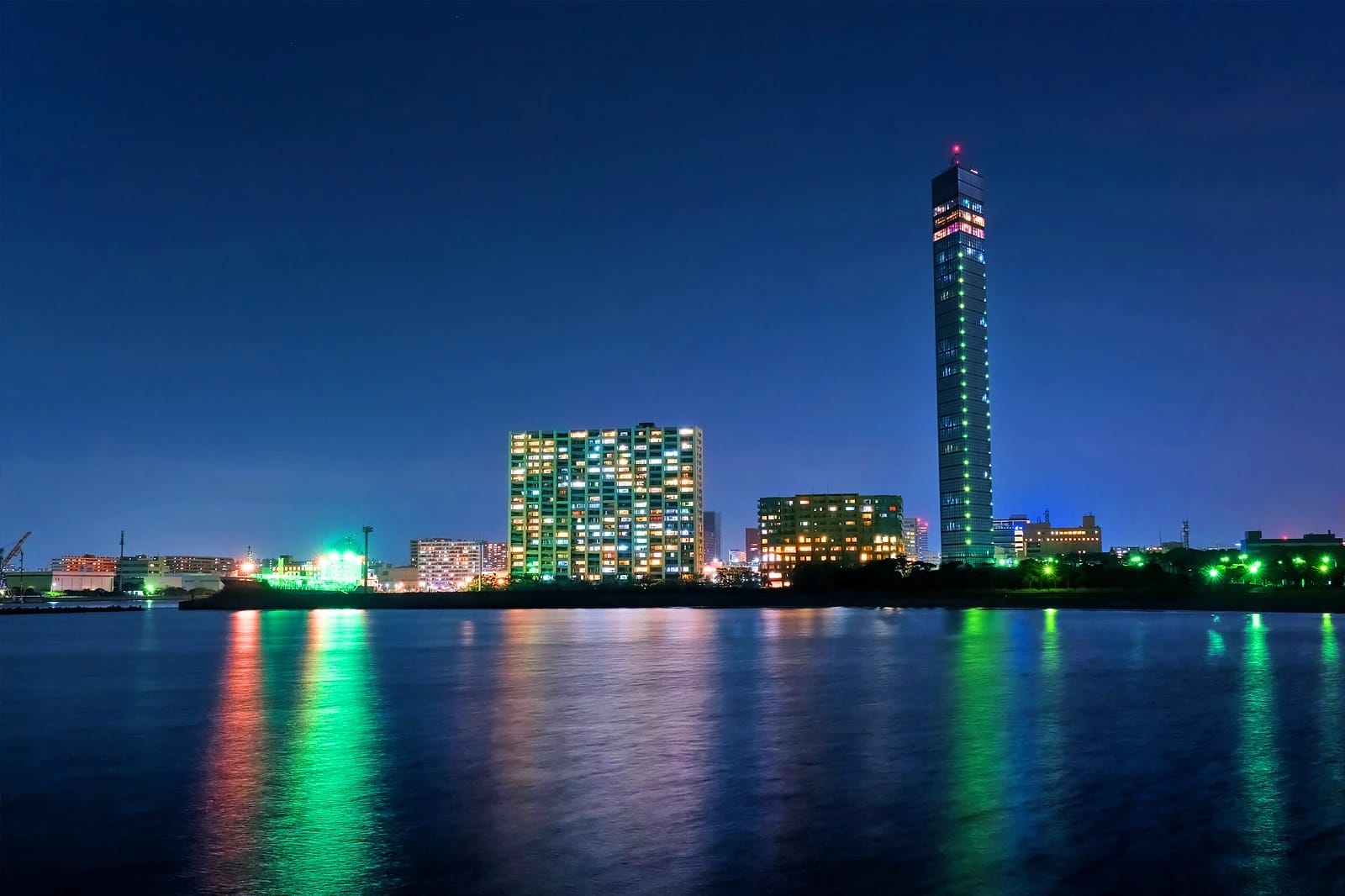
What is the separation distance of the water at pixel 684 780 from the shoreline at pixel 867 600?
306 feet

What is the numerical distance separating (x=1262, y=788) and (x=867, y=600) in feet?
527

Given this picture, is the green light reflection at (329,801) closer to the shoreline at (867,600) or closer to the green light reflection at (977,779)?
the green light reflection at (977,779)

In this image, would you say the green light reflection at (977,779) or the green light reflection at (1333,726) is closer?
the green light reflection at (977,779)

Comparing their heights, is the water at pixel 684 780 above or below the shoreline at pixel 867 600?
above

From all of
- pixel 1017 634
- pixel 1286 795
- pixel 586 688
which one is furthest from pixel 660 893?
pixel 1017 634

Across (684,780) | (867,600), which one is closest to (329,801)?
(684,780)

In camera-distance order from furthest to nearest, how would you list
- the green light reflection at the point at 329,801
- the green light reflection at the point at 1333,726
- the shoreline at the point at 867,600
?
the shoreline at the point at 867,600 → the green light reflection at the point at 1333,726 → the green light reflection at the point at 329,801

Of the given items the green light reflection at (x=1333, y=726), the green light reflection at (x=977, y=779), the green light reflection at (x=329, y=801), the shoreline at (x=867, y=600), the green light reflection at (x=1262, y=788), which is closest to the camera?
the green light reflection at (x=1262, y=788)

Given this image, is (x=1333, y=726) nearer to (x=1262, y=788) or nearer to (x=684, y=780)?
(x=1262, y=788)

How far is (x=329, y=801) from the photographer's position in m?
17.5

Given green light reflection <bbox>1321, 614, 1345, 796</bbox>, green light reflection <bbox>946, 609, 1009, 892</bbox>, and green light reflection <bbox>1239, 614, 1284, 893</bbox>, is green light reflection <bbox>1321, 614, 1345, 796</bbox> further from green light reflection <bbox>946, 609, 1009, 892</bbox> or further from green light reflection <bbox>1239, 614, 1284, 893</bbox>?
green light reflection <bbox>946, 609, 1009, 892</bbox>

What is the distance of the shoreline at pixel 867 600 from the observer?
124 metres

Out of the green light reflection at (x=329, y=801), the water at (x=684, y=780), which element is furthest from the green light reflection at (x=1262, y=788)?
the green light reflection at (x=329, y=801)

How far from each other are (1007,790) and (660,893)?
8.55 m
